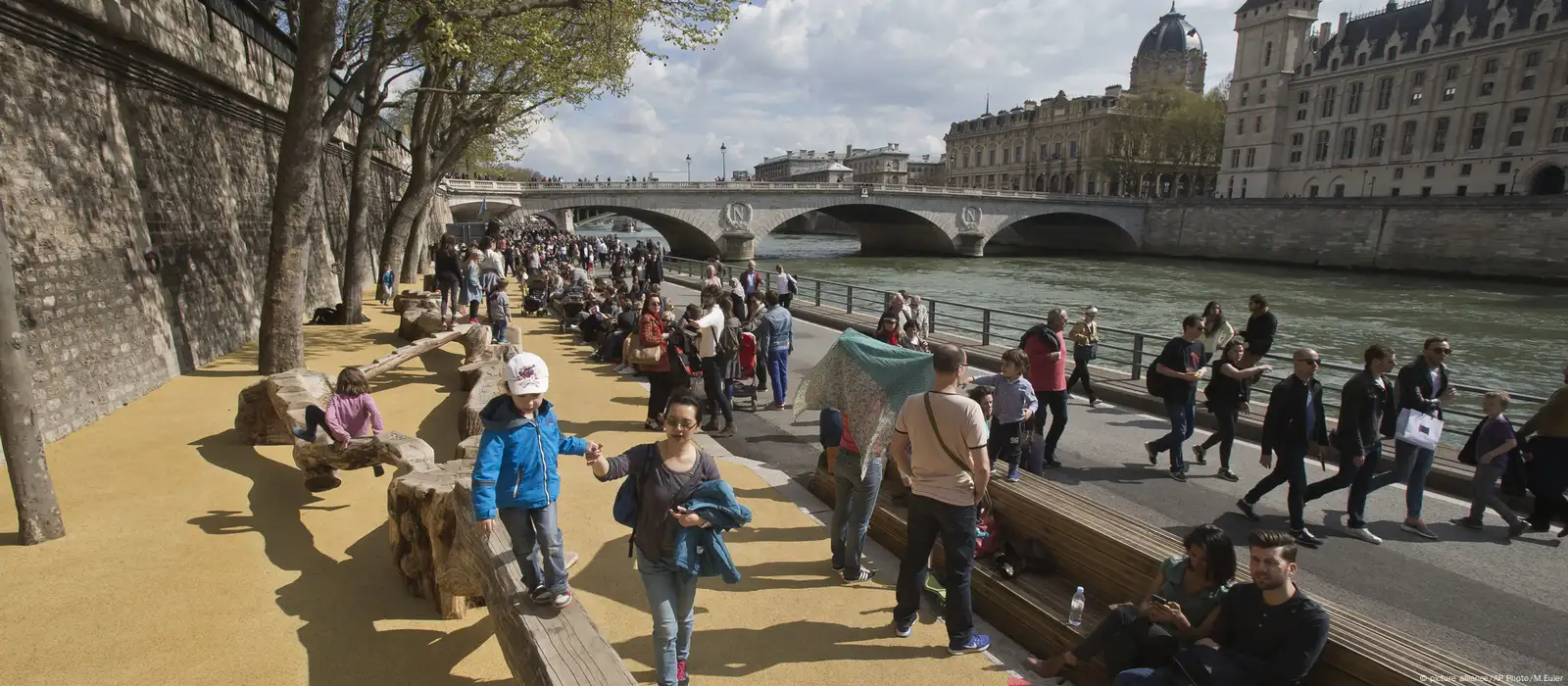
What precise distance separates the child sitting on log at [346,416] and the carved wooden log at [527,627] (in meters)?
2.17

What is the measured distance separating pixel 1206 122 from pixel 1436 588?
75.3 metres

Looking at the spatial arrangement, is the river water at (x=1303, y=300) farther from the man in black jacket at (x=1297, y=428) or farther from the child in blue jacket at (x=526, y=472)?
the child in blue jacket at (x=526, y=472)

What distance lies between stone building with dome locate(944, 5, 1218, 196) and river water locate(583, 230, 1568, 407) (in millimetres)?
29370

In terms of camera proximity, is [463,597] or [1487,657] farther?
[463,597]

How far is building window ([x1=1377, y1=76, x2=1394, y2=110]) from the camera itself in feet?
190

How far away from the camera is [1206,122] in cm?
6856

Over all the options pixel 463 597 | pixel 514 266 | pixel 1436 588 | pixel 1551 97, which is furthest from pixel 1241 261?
pixel 463 597

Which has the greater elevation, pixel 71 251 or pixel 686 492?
pixel 71 251

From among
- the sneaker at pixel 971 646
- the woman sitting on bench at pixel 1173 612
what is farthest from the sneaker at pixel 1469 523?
the sneaker at pixel 971 646

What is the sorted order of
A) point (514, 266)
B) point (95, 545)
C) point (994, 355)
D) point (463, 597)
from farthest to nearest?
point (514, 266)
point (994, 355)
point (95, 545)
point (463, 597)

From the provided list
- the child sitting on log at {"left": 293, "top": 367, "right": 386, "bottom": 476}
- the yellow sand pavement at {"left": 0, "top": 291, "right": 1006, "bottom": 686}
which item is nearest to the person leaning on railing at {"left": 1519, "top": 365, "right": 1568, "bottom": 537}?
the yellow sand pavement at {"left": 0, "top": 291, "right": 1006, "bottom": 686}

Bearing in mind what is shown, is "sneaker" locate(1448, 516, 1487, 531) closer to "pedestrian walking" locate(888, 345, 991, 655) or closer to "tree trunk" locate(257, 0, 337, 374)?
"pedestrian walking" locate(888, 345, 991, 655)

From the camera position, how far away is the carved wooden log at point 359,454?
5.79m

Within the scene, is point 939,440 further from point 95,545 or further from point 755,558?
point 95,545
